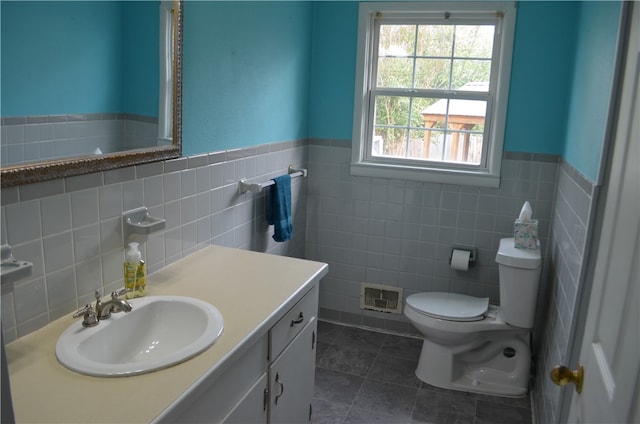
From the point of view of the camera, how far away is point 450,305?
9.64 ft

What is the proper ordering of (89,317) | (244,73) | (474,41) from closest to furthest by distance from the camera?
1. (89,317)
2. (244,73)
3. (474,41)

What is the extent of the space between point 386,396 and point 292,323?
117 cm

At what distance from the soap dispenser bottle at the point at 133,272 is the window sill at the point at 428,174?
1938 millimetres

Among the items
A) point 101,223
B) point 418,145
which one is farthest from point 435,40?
point 101,223

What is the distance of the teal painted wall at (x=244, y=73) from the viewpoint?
2098 mm

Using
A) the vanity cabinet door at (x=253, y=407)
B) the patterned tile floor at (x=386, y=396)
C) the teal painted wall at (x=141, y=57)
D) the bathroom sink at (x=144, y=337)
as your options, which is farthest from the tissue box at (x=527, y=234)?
the teal painted wall at (x=141, y=57)

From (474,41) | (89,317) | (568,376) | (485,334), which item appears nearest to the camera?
(568,376)

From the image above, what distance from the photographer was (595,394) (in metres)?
1.12

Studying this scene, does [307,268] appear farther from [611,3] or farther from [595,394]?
[611,3]

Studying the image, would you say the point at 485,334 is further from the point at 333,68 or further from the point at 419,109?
the point at 333,68

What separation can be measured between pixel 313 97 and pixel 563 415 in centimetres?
241

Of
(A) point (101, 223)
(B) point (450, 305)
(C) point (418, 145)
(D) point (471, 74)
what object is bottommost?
(B) point (450, 305)

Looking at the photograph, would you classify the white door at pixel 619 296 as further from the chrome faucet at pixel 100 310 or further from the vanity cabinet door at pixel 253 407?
the chrome faucet at pixel 100 310

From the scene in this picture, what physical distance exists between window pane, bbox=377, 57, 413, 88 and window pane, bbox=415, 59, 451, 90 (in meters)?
0.06
